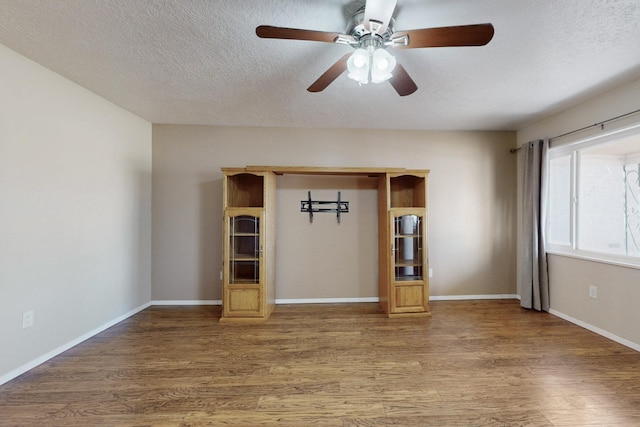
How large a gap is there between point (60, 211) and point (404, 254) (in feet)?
11.9

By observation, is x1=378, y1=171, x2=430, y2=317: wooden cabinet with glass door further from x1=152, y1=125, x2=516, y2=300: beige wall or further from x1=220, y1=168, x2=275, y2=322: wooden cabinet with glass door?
x1=220, y1=168, x2=275, y2=322: wooden cabinet with glass door

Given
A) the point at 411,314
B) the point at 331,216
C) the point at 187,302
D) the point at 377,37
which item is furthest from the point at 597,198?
the point at 187,302

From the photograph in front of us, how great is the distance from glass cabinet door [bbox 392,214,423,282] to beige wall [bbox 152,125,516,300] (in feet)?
1.44

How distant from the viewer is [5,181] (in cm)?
198

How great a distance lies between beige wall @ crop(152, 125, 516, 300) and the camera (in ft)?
11.8

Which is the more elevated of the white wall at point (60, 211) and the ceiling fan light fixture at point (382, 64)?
the ceiling fan light fixture at point (382, 64)

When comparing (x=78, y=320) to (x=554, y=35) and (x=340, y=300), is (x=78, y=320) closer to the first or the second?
(x=340, y=300)

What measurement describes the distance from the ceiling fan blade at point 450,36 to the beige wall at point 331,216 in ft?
7.31

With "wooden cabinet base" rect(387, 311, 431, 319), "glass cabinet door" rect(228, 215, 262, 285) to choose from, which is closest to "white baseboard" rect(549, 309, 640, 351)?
"wooden cabinet base" rect(387, 311, 431, 319)

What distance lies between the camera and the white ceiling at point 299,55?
160 cm

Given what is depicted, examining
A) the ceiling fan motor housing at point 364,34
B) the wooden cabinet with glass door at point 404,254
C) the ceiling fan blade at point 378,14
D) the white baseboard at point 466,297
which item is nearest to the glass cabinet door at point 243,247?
the wooden cabinet with glass door at point 404,254

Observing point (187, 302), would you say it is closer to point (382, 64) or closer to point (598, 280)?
point (382, 64)

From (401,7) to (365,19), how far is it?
36 cm

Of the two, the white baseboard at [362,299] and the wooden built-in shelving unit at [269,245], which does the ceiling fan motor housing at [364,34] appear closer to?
the wooden built-in shelving unit at [269,245]
